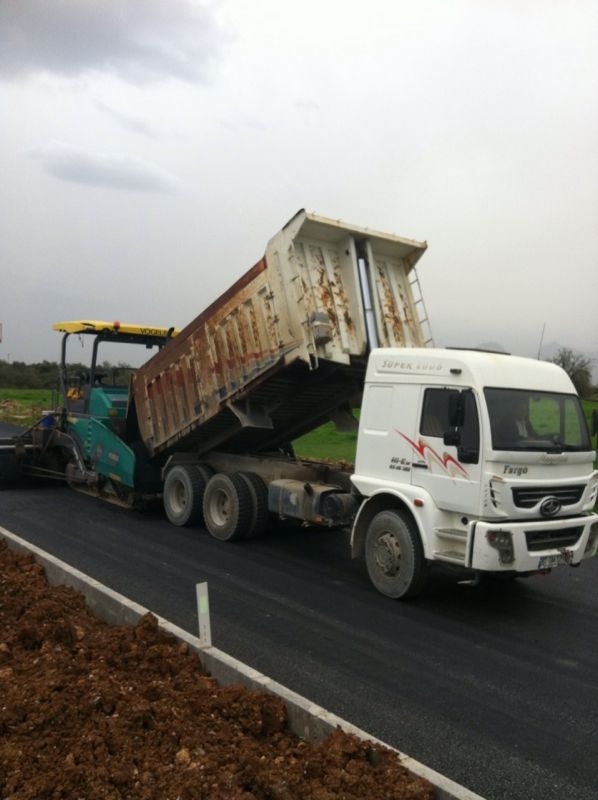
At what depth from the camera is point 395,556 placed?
22.5 feet

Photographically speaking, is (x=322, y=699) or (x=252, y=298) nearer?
(x=322, y=699)

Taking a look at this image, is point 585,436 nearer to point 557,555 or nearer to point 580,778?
point 557,555

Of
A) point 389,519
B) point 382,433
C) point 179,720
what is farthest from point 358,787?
point 382,433

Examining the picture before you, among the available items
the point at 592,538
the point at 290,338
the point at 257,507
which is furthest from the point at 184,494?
the point at 592,538

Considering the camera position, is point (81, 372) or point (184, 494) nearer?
point (184, 494)

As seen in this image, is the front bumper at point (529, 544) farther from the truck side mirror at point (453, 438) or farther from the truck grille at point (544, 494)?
the truck side mirror at point (453, 438)

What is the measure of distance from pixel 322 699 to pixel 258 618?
1.66 meters

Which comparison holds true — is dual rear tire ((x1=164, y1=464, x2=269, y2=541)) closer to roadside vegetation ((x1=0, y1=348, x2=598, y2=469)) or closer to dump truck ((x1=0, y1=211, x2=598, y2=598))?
dump truck ((x1=0, y1=211, x2=598, y2=598))

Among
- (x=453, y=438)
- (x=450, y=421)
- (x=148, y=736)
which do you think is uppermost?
(x=450, y=421)

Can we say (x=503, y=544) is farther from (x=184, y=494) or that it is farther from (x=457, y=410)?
(x=184, y=494)

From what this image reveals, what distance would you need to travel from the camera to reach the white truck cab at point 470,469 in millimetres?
6250

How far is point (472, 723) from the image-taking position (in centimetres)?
444

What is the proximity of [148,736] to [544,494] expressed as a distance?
13.9 ft

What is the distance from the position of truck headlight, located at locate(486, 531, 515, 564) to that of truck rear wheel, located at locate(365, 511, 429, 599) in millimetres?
810
